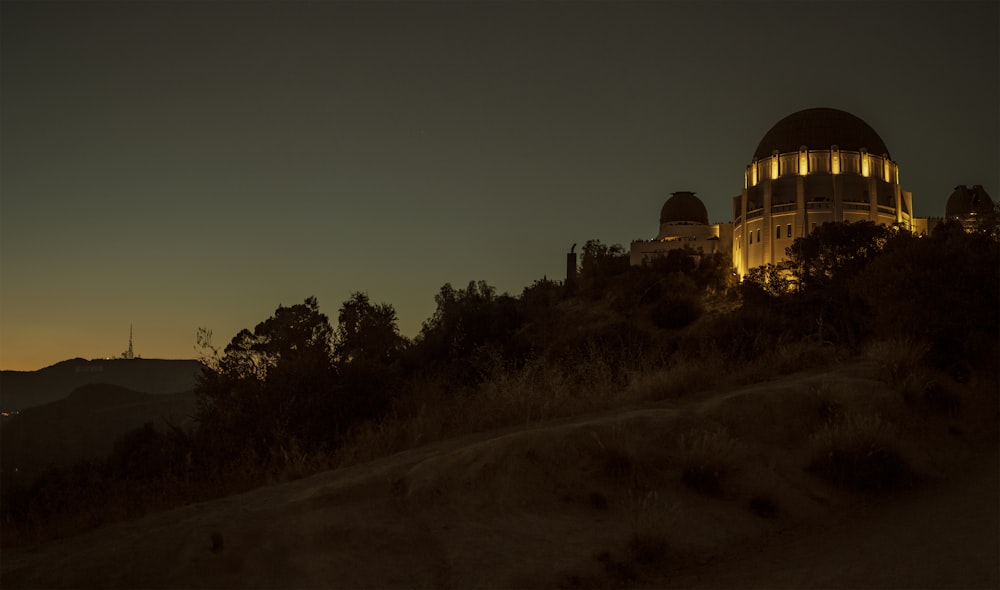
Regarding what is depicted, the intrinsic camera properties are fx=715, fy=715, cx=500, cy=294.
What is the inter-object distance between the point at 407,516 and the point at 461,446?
6.59 feet

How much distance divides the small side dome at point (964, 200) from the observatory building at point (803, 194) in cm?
10

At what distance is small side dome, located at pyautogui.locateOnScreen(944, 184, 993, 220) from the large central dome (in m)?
6.49

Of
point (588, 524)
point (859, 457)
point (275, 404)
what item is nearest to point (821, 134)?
point (275, 404)

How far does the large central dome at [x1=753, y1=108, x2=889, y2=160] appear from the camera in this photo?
59031 mm

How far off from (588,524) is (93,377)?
105 meters

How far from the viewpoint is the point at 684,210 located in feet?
213

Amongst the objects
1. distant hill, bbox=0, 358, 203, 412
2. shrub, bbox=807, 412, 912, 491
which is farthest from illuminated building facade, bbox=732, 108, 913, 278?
distant hill, bbox=0, 358, 203, 412

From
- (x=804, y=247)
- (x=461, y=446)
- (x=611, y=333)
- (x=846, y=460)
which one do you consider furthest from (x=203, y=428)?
(x=804, y=247)

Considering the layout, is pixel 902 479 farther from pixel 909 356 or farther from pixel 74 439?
pixel 74 439

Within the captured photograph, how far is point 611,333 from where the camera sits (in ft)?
124

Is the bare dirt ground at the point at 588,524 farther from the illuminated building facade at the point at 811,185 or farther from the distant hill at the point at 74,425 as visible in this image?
the illuminated building facade at the point at 811,185

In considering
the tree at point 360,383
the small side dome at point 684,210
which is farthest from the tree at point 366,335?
the small side dome at point 684,210

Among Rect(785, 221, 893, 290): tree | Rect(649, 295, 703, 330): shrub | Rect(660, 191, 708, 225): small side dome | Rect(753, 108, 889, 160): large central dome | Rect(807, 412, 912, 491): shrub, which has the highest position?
Rect(753, 108, 889, 160): large central dome

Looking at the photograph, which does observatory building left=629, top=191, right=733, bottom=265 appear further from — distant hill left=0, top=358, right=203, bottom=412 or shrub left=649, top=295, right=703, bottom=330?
distant hill left=0, top=358, right=203, bottom=412
